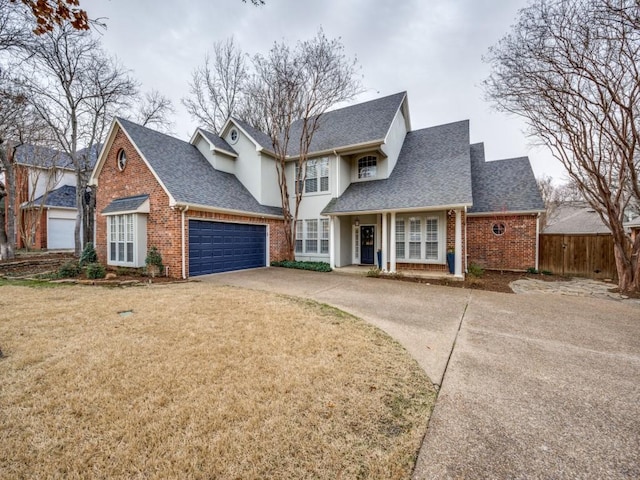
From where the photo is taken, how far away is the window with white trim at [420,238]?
1189 centimetres

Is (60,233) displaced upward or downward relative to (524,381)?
upward

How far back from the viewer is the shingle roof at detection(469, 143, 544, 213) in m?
12.6

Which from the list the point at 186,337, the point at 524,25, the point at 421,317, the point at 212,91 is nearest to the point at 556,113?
the point at 524,25

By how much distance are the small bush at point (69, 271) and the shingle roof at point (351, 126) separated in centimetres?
914

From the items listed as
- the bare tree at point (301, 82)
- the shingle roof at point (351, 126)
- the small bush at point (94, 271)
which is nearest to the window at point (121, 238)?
the small bush at point (94, 271)

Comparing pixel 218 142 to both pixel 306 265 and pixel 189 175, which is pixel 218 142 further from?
pixel 306 265

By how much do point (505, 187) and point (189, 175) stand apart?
14.7 meters

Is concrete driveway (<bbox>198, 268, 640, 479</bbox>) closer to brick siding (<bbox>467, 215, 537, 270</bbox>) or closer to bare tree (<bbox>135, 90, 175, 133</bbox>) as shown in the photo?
brick siding (<bbox>467, 215, 537, 270</bbox>)

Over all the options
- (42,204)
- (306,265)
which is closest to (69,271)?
(306,265)

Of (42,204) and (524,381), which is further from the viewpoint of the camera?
(42,204)

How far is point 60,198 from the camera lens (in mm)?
20672

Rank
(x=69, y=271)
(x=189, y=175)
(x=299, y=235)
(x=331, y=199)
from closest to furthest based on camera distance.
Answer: (x=69, y=271), (x=189, y=175), (x=331, y=199), (x=299, y=235)

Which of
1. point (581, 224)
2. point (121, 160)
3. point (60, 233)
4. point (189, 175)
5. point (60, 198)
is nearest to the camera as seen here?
point (189, 175)

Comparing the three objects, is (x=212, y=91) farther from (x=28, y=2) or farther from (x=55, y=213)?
(x=28, y=2)
